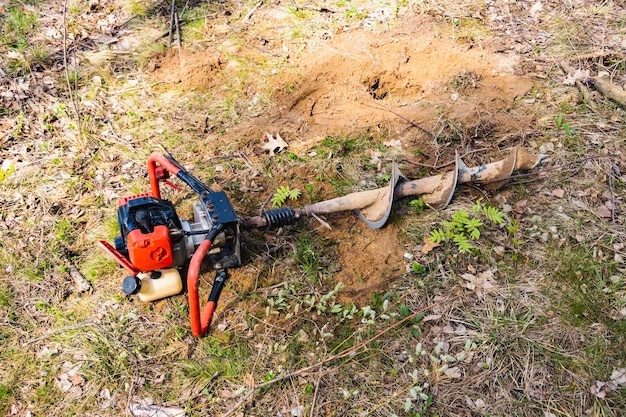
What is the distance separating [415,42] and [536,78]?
1.18m

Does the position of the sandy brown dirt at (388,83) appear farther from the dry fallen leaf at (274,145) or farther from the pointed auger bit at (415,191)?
the pointed auger bit at (415,191)

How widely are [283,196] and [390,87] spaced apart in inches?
68.9

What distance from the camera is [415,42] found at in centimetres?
468

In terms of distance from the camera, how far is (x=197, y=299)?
2.50m

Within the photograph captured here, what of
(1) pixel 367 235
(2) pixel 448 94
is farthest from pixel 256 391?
(2) pixel 448 94

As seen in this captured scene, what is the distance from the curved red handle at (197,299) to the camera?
7.89 feet

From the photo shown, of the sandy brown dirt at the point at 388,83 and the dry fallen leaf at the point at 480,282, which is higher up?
the sandy brown dirt at the point at 388,83

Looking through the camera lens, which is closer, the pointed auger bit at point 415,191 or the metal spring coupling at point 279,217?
the metal spring coupling at point 279,217

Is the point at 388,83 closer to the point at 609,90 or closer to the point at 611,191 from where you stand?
the point at 609,90

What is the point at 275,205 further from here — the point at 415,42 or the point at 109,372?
the point at 415,42

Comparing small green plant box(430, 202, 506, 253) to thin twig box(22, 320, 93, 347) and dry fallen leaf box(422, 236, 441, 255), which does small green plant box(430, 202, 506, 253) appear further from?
thin twig box(22, 320, 93, 347)

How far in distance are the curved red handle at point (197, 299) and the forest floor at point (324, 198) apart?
0.14 metres

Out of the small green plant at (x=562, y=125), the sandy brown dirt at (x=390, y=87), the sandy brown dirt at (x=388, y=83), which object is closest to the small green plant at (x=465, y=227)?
the sandy brown dirt at (x=390, y=87)

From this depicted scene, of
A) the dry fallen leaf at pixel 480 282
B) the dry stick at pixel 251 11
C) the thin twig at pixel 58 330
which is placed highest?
the dry stick at pixel 251 11
